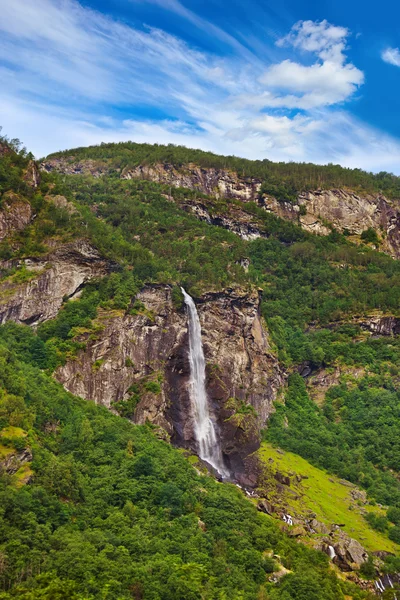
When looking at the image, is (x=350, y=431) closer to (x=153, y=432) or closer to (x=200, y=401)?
(x=200, y=401)

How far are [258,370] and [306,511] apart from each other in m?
33.8

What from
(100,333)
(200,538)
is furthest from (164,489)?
(100,333)

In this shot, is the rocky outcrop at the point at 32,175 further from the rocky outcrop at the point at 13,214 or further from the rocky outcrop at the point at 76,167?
the rocky outcrop at the point at 76,167

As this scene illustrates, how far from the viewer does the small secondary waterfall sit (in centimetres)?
7756

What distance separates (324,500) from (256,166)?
4847 inches

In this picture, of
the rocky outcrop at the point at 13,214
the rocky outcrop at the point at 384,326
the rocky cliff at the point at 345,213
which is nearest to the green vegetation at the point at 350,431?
the rocky outcrop at the point at 384,326

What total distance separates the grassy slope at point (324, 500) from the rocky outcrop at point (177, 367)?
4.87 m

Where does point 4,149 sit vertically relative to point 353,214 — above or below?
below

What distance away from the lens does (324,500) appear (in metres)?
69.8

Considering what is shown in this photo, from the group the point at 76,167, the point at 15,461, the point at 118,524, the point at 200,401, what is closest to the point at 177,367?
the point at 200,401

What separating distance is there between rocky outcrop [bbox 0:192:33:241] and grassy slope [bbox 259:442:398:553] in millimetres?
49401

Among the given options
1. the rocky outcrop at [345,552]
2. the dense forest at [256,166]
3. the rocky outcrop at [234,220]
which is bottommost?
the rocky outcrop at [345,552]

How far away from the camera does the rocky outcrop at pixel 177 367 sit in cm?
7556

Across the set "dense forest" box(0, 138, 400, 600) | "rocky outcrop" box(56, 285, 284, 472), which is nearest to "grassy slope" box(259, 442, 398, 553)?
"dense forest" box(0, 138, 400, 600)
